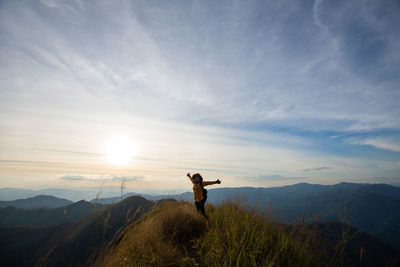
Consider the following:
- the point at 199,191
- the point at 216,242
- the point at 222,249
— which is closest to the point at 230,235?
the point at 216,242

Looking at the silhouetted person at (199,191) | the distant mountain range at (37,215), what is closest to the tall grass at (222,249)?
the silhouetted person at (199,191)

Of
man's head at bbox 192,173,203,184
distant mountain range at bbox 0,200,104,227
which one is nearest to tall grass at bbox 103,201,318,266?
man's head at bbox 192,173,203,184

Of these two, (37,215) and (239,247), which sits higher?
(239,247)

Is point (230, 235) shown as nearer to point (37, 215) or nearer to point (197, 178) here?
point (197, 178)

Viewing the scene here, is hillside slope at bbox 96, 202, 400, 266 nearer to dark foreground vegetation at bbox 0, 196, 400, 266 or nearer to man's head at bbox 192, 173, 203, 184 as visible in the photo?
dark foreground vegetation at bbox 0, 196, 400, 266

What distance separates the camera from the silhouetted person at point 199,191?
24.6ft

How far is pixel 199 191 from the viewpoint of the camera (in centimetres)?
802

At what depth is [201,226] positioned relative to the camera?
5.48 m

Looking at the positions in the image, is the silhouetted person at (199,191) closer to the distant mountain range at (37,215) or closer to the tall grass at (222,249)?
the tall grass at (222,249)

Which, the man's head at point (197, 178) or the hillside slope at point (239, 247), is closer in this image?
the hillside slope at point (239, 247)

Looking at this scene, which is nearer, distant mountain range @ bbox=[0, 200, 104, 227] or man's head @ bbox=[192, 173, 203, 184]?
man's head @ bbox=[192, 173, 203, 184]

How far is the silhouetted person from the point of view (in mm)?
7498

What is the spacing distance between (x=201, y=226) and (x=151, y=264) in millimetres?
2294

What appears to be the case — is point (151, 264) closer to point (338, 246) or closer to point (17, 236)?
point (338, 246)
